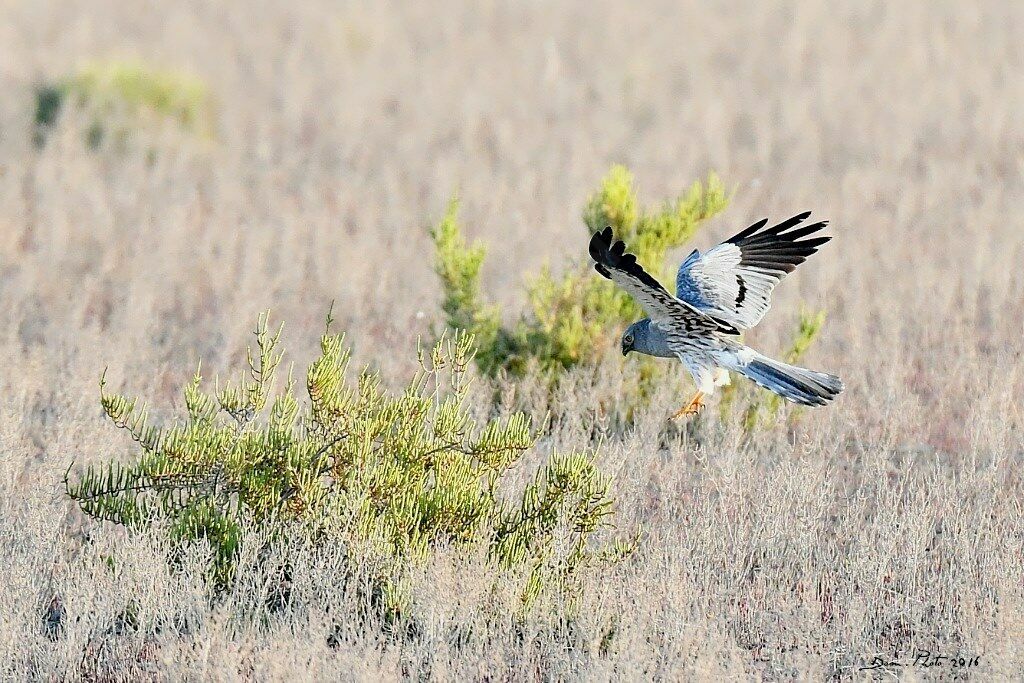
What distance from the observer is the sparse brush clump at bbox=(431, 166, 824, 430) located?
320 inches

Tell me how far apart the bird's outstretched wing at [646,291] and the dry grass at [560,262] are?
0.60 meters

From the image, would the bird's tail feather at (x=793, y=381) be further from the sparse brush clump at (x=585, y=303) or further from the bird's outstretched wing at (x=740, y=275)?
the sparse brush clump at (x=585, y=303)

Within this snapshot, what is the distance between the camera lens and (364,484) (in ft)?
18.0

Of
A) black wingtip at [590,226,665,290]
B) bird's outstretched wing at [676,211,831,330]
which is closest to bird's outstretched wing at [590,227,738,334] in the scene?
black wingtip at [590,226,665,290]

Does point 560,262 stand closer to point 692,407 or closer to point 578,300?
point 578,300

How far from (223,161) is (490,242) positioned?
3959 mm

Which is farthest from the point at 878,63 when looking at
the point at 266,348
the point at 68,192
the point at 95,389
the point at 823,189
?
the point at 266,348

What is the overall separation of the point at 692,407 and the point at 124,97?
10.3 m

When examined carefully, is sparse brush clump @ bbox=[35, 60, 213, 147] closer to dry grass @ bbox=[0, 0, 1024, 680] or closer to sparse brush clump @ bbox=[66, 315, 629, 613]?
dry grass @ bbox=[0, 0, 1024, 680]

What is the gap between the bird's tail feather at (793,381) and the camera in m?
6.41

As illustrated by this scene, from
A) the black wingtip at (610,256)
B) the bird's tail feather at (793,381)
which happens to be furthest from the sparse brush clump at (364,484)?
the bird's tail feather at (793,381)

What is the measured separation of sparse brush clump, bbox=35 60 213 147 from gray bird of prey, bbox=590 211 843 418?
9370 mm

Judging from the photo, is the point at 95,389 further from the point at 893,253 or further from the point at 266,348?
the point at 893,253

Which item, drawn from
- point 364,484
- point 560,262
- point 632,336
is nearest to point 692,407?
point 632,336
